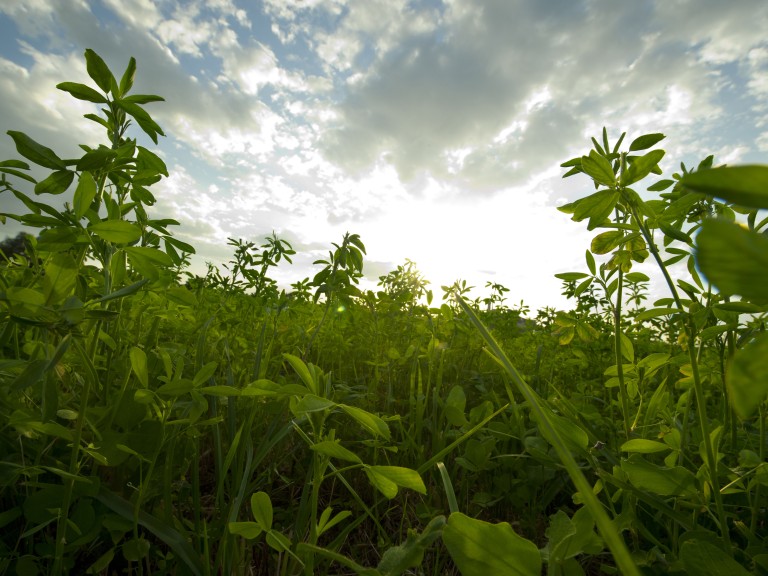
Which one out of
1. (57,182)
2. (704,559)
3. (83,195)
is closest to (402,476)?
(704,559)

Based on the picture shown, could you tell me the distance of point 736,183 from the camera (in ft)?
0.89

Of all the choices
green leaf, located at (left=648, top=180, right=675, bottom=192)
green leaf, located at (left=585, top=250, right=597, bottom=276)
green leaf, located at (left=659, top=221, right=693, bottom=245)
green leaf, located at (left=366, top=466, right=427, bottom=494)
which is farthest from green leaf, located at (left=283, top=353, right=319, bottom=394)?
green leaf, located at (left=648, top=180, right=675, bottom=192)

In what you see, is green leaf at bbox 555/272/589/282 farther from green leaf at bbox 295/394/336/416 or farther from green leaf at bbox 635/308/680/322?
green leaf at bbox 295/394/336/416

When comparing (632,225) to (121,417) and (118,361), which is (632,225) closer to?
(121,417)

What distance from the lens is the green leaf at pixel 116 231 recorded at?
38.4 inches

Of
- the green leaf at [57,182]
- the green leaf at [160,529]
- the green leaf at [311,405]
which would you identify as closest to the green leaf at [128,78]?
the green leaf at [57,182]

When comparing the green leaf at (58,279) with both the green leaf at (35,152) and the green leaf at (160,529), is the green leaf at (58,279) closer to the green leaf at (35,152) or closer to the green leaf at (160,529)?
the green leaf at (35,152)

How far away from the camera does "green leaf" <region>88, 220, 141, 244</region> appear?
0.98m

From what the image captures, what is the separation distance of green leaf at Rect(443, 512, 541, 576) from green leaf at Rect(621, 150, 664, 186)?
32.8 inches

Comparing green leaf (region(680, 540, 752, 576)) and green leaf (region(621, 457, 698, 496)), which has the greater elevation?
green leaf (region(621, 457, 698, 496))

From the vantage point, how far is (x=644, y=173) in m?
1.01

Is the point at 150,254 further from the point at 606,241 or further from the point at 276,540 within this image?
the point at 606,241

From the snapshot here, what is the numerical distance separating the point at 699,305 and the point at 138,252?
152 centimetres

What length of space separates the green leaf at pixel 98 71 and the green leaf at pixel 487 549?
4.36ft
